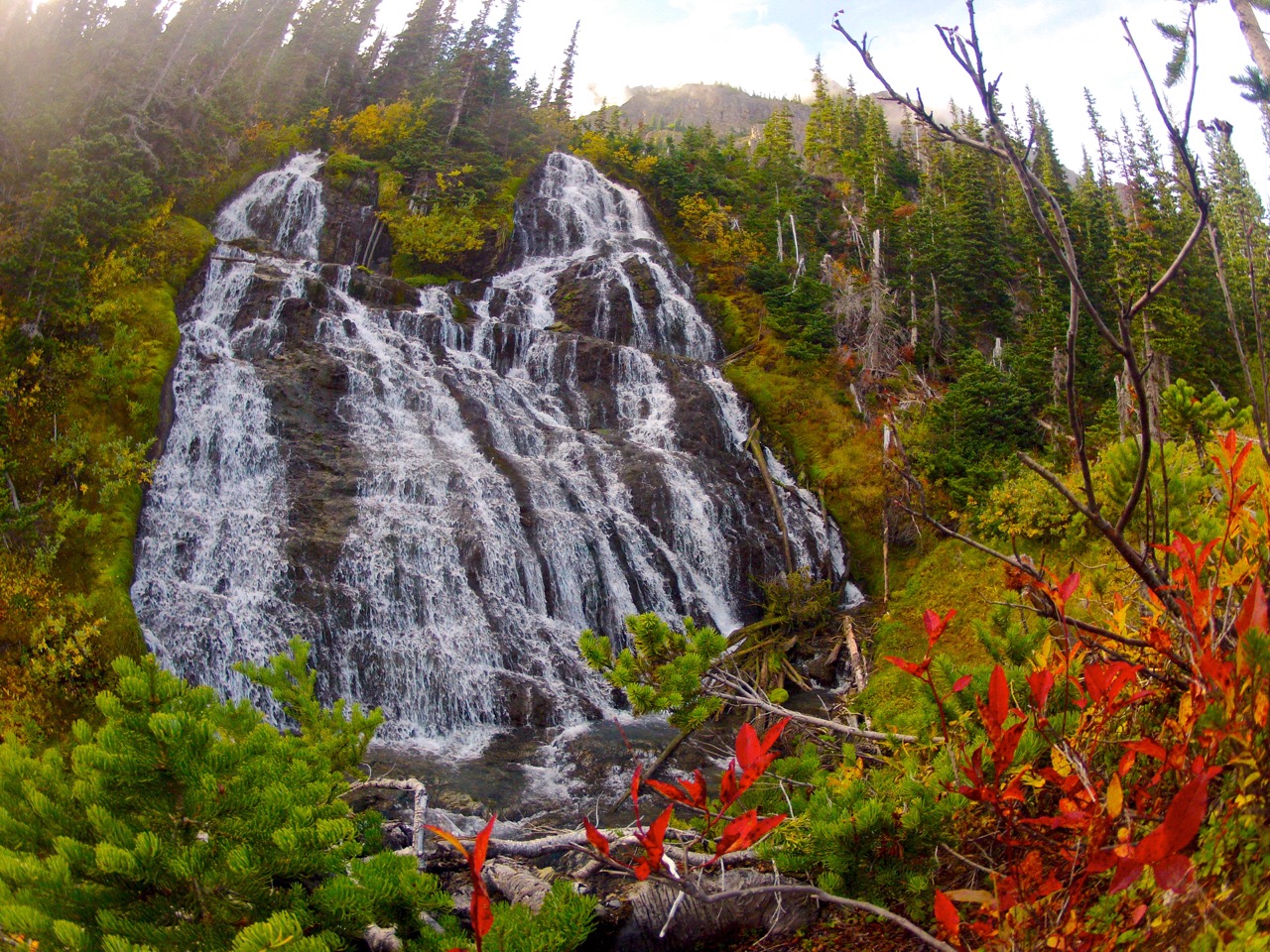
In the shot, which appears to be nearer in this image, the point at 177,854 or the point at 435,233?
the point at 177,854

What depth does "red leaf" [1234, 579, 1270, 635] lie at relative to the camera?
57.9 inches

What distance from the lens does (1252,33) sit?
25.7ft

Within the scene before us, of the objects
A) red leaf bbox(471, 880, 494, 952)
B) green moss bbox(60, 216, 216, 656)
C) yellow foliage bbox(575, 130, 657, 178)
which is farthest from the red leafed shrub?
yellow foliage bbox(575, 130, 657, 178)

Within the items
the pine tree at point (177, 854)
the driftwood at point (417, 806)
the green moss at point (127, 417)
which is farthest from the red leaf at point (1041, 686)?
the green moss at point (127, 417)

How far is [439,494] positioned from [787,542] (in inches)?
322

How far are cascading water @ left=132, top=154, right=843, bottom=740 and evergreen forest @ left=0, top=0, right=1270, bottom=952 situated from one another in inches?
40.3

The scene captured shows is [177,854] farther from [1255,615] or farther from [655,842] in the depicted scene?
[1255,615]

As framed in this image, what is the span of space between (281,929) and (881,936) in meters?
2.33

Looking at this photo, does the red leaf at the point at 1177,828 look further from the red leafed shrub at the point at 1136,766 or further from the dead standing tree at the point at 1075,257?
the dead standing tree at the point at 1075,257

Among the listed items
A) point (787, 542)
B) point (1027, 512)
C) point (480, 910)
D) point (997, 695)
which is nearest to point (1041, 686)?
point (997, 695)

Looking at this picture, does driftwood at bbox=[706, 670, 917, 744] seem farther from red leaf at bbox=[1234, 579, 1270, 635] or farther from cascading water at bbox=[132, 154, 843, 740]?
cascading water at bbox=[132, 154, 843, 740]

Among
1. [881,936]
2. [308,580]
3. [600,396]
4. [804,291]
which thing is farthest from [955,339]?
[881,936]

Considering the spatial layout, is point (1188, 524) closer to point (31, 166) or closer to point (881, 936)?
point (881, 936)

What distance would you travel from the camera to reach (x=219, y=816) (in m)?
2.12
